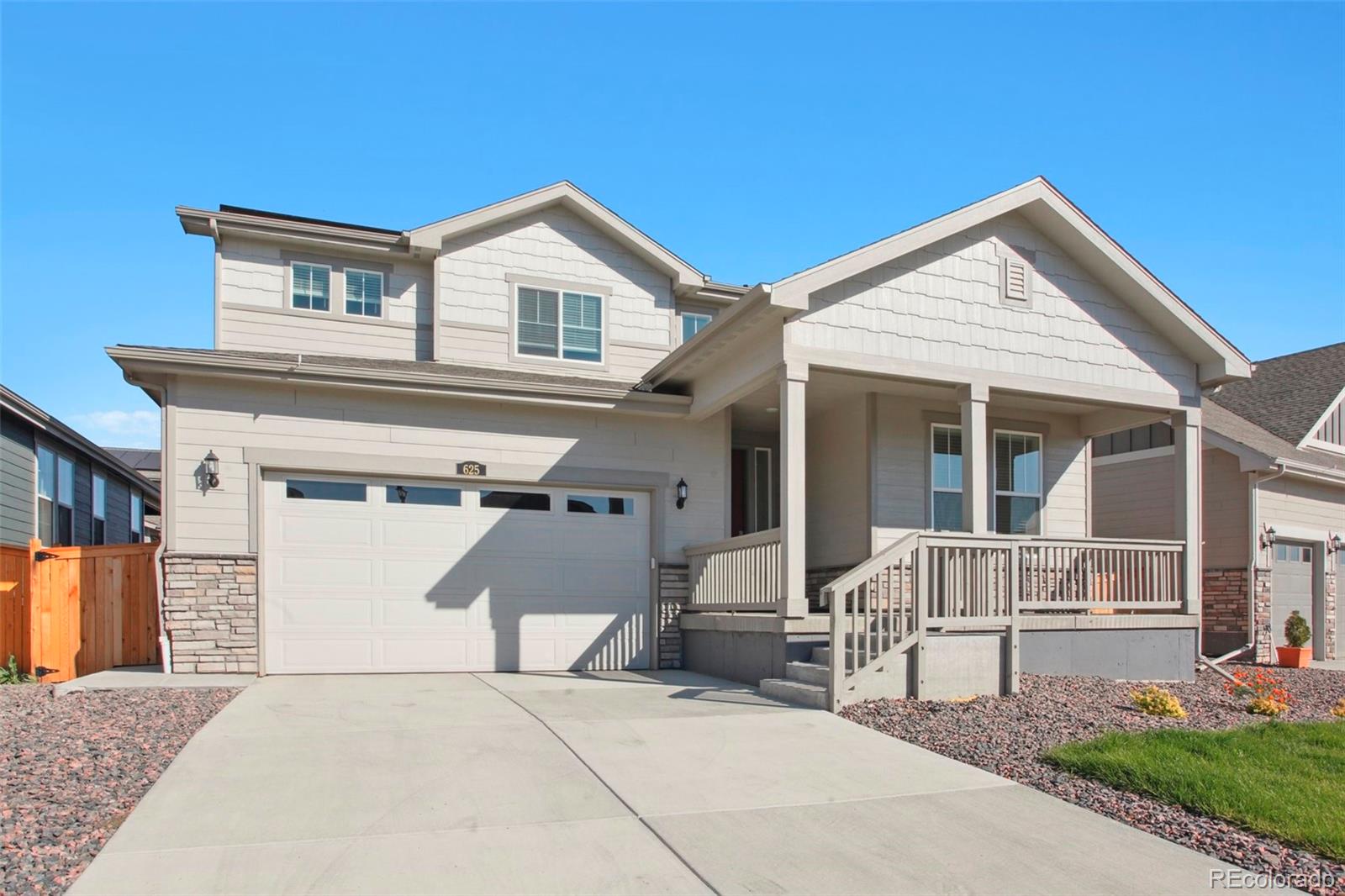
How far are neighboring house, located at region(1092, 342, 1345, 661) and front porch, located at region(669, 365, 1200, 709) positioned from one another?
158 inches

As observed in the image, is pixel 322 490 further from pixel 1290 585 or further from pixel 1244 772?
pixel 1290 585

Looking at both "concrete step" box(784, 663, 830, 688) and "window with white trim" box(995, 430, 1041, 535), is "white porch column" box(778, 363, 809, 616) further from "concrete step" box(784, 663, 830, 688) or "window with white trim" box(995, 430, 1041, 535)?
"window with white trim" box(995, 430, 1041, 535)

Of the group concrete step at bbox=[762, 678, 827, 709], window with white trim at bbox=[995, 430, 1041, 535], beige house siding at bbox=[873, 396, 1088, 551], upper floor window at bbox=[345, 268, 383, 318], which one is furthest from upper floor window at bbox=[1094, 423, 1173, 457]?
upper floor window at bbox=[345, 268, 383, 318]

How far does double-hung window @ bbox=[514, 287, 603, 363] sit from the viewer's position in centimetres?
1459

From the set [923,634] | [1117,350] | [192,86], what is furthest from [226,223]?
[1117,350]

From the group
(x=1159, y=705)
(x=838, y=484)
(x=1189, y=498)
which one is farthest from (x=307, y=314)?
(x=1189, y=498)

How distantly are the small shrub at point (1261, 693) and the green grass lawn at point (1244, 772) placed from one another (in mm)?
1096

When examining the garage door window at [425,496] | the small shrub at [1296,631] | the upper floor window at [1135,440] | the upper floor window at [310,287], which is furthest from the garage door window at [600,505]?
the small shrub at [1296,631]

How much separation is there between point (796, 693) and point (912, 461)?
4.82 meters

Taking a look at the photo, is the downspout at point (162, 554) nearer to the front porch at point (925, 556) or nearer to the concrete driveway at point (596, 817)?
the concrete driveway at point (596, 817)

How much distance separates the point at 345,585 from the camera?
11.5m

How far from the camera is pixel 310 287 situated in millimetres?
14109

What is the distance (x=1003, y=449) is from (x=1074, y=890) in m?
9.91

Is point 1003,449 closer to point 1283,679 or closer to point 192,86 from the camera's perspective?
point 1283,679
